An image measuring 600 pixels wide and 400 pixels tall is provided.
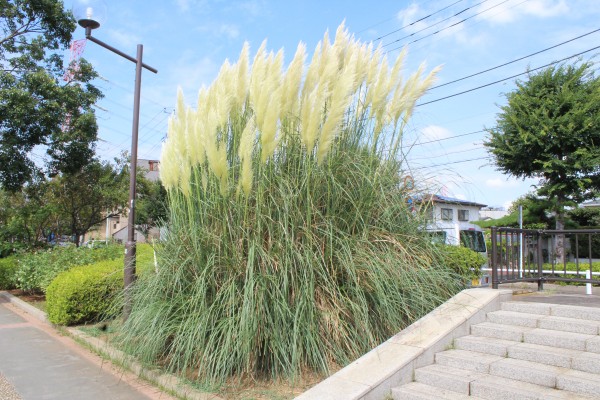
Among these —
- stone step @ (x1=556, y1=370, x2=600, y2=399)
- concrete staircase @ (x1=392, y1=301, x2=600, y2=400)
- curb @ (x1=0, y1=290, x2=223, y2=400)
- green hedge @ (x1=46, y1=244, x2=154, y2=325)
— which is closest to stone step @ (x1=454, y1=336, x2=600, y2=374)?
concrete staircase @ (x1=392, y1=301, x2=600, y2=400)

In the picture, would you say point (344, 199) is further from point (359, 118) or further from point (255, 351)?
point (255, 351)

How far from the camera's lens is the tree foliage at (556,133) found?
1717cm

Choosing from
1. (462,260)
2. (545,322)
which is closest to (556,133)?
(462,260)

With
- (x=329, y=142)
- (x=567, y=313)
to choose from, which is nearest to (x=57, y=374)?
(x=329, y=142)

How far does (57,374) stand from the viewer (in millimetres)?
5133

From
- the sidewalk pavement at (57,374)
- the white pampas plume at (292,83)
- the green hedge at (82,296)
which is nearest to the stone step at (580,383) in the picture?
the sidewalk pavement at (57,374)

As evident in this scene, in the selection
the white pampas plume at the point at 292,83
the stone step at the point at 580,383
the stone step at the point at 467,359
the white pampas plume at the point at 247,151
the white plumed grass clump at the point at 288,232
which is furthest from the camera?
the white pampas plume at the point at 292,83

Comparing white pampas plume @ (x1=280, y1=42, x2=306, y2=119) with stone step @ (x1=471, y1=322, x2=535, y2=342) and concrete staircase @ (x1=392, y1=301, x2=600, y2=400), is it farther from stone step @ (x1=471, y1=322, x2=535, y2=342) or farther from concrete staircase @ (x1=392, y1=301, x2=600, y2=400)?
stone step @ (x1=471, y1=322, x2=535, y2=342)

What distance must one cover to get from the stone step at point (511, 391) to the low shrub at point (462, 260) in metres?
1.54

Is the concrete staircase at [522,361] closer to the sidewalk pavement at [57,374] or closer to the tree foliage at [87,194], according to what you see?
the sidewalk pavement at [57,374]

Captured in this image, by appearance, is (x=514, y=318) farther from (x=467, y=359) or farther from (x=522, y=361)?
(x=467, y=359)

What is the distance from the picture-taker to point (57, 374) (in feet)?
16.8

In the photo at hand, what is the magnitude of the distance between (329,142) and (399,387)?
2.34 meters

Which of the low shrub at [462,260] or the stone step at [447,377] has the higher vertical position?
the low shrub at [462,260]
